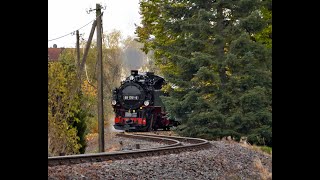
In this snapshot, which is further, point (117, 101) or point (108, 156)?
point (117, 101)

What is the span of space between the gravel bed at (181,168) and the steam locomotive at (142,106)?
1306 centimetres

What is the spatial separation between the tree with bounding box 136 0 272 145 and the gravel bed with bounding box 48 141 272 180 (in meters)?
5.04

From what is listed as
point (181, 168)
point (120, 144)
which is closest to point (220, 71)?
point (120, 144)

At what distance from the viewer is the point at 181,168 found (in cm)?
1196

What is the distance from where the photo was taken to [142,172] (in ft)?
35.4

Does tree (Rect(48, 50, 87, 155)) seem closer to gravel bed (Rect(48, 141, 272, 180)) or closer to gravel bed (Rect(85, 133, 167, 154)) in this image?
gravel bed (Rect(85, 133, 167, 154))

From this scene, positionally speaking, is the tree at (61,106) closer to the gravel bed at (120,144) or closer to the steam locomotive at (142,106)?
the gravel bed at (120,144)

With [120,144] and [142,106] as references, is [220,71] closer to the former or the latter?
[120,144]
